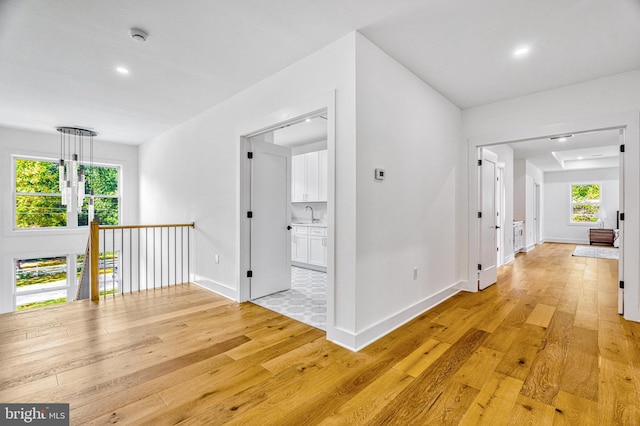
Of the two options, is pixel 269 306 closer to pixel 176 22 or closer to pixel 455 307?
pixel 455 307

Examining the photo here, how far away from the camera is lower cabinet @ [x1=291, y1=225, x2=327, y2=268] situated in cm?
544

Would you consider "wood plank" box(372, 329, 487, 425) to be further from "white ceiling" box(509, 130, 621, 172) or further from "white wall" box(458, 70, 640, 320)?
"white ceiling" box(509, 130, 621, 172)

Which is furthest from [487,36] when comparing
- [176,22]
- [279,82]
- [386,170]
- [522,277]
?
[522,277]

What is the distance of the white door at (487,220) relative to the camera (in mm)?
4250

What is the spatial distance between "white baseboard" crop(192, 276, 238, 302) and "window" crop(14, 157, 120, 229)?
3613mm

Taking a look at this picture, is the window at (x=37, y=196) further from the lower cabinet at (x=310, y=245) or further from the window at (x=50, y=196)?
the lower cabinet at (x=310, y=245)

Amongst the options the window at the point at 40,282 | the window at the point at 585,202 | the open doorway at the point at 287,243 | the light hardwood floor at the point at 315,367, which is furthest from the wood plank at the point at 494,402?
the window at the point at 585,202

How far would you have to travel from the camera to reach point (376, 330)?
265 cm

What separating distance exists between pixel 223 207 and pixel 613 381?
13.8 ft

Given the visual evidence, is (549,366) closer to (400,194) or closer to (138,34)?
(400,194)

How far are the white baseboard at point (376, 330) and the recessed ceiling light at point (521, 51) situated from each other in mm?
2740

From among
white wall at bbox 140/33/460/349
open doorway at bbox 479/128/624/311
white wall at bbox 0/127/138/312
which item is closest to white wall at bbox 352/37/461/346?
white wall at bbox 140/33/460/349

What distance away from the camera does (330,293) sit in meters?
2.61

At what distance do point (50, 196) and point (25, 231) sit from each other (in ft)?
2.59
